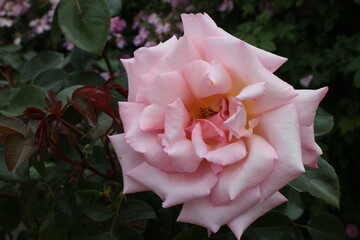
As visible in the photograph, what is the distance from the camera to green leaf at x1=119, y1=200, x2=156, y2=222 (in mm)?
760

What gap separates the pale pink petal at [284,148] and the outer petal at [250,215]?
0.10ft

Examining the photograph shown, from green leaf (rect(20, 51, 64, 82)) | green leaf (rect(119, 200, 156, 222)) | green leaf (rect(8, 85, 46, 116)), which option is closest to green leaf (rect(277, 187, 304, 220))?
green leaf (rect(119, 200, 156, 222))

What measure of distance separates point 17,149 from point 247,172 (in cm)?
31

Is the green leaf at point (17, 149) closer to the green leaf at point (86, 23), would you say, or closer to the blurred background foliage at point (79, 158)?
the blurred background foliage at point (79, 158)

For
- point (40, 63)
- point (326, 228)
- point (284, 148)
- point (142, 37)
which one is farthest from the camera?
point (142, 37)

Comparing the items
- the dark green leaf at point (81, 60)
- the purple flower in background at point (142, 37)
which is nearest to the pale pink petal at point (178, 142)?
the dark green leaf at point (81, 60)

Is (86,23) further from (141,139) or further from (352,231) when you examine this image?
(352,231)

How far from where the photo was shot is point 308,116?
1.76ft

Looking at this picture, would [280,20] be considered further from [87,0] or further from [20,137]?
→ [20,137]

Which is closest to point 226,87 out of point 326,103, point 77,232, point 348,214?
point 77,232

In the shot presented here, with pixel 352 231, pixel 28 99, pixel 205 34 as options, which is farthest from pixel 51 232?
pixel 352 231

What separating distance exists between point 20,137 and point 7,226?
0.44 m

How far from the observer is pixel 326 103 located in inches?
83.5

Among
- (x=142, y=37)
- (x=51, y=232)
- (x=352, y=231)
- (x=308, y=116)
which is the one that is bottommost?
(x=352, y=231)
